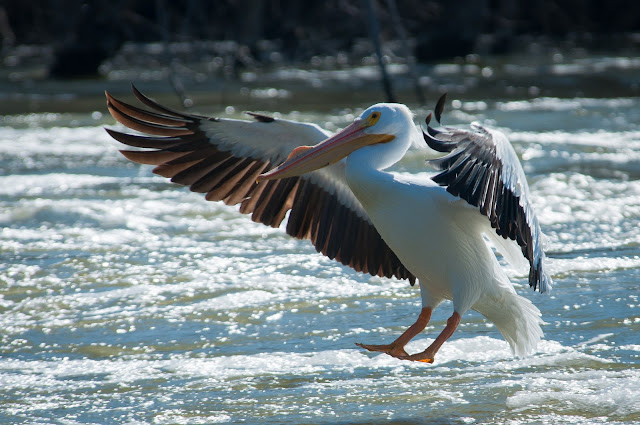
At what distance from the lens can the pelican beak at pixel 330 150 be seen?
151 inches

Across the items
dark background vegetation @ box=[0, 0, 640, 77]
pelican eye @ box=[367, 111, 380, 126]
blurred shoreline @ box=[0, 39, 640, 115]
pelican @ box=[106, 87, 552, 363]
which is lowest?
pelican @ box=[106, 87, 552, 363]

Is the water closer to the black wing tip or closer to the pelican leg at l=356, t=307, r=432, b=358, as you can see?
the pelican leg at l=356, t=307, r=432, b=358

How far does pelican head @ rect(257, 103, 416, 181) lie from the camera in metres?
3.79

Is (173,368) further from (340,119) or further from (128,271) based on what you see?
(340,119)

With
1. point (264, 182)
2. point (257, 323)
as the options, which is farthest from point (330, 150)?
point (257, 323)

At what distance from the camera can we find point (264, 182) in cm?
451

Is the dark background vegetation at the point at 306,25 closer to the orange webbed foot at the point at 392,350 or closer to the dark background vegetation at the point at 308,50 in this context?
the dark background vegetation at the point at 308,50

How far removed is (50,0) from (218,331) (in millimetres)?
21269

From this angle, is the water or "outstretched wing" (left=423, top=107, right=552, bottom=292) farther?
the water

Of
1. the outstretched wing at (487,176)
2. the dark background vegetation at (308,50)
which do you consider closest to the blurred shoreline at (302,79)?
the dark background vegetation at (308,50)

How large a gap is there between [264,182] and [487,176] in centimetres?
152

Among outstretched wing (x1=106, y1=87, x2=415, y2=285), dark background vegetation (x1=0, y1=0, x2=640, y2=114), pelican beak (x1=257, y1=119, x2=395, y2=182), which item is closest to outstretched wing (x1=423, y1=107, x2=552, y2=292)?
pelican beak (x1=257, y1=119, x2=395, y2=182)

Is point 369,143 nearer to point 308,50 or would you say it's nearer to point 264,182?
point 264,182

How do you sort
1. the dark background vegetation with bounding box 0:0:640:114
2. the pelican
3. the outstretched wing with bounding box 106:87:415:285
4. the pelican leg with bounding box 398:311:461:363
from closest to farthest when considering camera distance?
the pelican
the pelican leg with bounding box 398:311:461:363
the outstretched wing with bounding box 106:87:415:285
the dark background vegetation with bounding box 0:0:640:114
